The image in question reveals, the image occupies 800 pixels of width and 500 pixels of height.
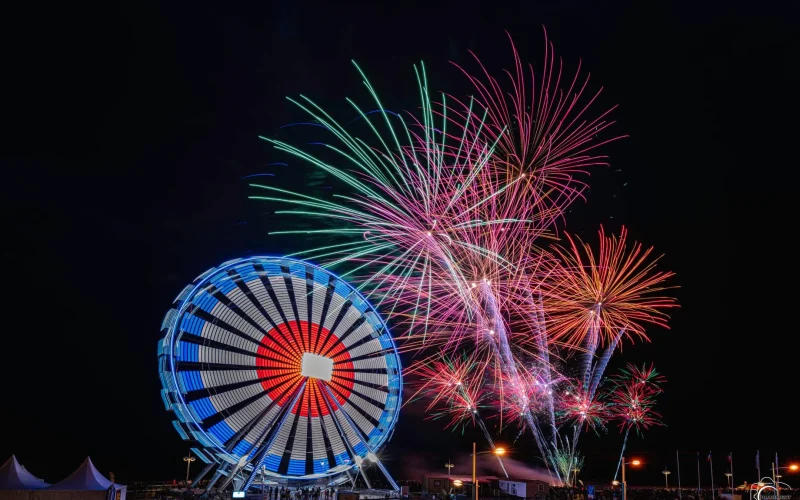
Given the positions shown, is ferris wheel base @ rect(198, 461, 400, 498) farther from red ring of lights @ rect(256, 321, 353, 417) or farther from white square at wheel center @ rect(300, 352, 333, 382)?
white square at wheel center @ rect(300, 352, 333, 382)

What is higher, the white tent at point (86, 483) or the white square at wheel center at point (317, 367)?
the white square at wheel center at point (317, 367)

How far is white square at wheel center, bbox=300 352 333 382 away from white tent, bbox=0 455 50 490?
40.4 feet

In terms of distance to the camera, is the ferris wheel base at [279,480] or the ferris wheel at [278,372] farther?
the ferris wheel base at [279,480]

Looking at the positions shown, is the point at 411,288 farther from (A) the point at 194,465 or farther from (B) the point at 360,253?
(A) the point at 194,465

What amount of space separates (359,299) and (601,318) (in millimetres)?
12813

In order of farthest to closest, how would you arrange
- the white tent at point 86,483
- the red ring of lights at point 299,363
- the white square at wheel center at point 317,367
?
1. the white square at wheel center at point 317,367
2. the red ring of lights at point 299,363
3. the white tent at point 86,483

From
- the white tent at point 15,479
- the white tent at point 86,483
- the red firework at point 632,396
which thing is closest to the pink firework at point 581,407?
the red firework at point 632,396

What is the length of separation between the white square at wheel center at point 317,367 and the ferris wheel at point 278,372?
54 mm

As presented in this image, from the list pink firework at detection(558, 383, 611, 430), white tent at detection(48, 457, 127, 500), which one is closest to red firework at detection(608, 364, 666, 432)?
pink firework at detection(558, 383, 611, 430)

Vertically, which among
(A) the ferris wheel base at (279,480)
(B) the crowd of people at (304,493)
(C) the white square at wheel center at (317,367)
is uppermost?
(C) the white square at wheel center at (317,367)

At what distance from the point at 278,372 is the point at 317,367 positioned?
6.87 feet

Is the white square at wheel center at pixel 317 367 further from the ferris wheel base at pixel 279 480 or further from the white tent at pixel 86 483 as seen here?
the white tent at pixel 86 483

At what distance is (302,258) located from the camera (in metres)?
32.5

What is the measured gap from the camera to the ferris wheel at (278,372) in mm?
28297
